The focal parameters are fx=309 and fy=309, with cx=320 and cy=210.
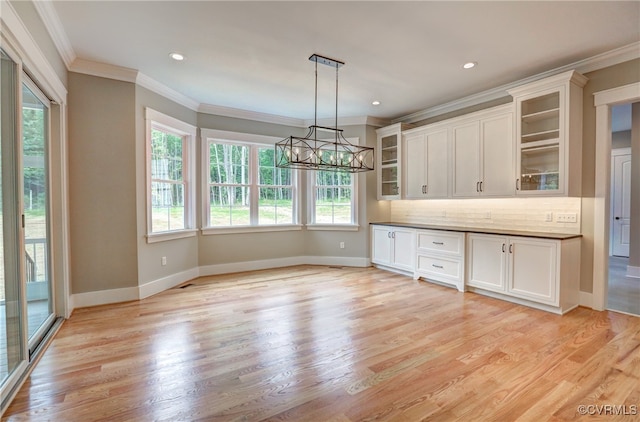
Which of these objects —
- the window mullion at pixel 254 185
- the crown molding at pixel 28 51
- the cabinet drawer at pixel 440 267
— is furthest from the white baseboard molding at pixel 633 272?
the crown molding at pixel 28 51


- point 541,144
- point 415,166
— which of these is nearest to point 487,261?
point 541,144

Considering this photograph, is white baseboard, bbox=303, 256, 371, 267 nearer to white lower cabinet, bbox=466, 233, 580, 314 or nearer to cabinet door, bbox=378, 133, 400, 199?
cabinet door, bbox=378, 133, 400, 199

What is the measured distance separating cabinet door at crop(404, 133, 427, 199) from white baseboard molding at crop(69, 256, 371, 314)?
1.54m

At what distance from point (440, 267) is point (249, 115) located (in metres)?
3.95

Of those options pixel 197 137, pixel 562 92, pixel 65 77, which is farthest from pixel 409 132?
pixel 65 77

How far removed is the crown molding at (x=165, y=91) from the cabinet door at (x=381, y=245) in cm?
365

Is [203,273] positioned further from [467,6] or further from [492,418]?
[467,6]

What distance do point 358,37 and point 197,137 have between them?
3.10 m

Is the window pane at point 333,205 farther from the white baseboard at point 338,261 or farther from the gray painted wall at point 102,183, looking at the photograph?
the gray painted wall at point 102,183

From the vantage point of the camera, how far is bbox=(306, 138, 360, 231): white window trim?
5730 mm

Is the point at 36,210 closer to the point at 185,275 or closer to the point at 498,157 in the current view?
the point at 185,275

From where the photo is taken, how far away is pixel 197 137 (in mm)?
4914

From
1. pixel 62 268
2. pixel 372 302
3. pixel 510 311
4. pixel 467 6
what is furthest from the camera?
pixel 372 302

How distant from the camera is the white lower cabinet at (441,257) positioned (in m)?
4.27
